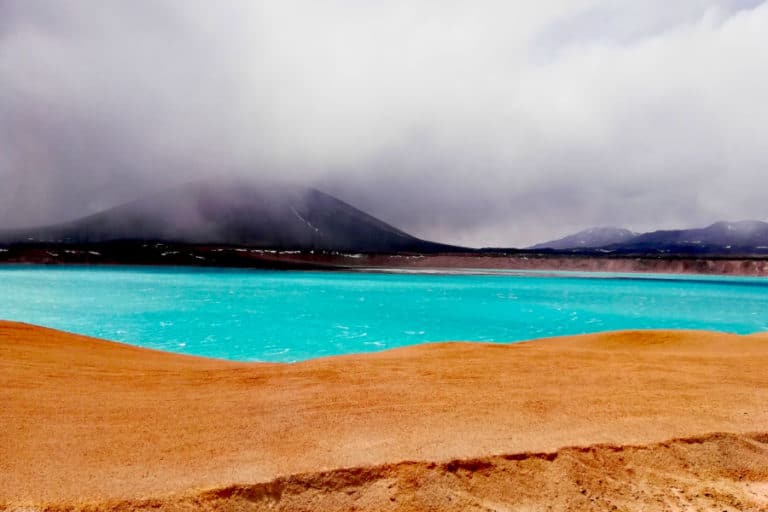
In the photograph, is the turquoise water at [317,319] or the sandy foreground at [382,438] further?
the turquoise water at [317,319]

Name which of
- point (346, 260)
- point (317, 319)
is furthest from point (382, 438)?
point (346, 260)

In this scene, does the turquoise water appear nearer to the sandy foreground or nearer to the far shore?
the sandy foreground

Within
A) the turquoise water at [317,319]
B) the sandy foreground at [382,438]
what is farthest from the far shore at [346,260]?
the sandy foreground at [382,438]

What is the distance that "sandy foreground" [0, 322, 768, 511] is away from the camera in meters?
3.01

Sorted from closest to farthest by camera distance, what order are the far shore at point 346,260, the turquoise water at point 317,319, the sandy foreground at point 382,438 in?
the sandy foreground at point 382,438, the turquoise water at point 317,319, the far shore at point 346,260

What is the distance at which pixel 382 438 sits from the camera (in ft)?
12.3

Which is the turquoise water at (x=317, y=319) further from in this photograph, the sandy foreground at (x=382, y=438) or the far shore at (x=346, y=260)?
the far shore at (x=346, y=260)

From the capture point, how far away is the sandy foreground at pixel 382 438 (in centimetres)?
301

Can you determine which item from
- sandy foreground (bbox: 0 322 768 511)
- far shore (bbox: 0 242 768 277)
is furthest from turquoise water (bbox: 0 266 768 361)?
far shore (bbox: 0 242 768 277)

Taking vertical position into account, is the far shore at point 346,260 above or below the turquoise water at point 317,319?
above

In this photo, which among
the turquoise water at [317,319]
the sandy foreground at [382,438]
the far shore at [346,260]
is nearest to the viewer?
the sandy foreground at [382,438]

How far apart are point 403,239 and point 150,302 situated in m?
168

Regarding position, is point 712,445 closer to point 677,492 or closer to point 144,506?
point 677,492

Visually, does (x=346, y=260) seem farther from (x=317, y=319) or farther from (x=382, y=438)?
(x=382, y=438)
